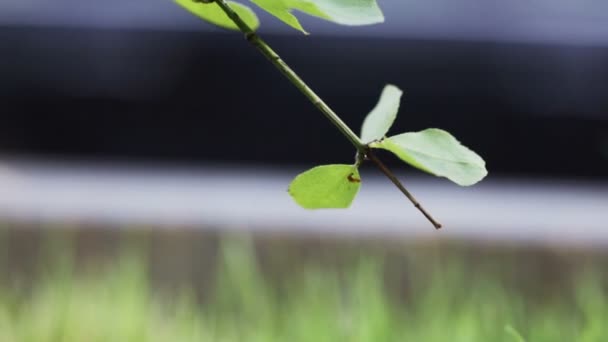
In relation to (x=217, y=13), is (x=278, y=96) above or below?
above

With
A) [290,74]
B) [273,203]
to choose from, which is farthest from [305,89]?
[273,203]

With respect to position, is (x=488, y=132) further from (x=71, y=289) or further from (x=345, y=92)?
(x=71, y=289)

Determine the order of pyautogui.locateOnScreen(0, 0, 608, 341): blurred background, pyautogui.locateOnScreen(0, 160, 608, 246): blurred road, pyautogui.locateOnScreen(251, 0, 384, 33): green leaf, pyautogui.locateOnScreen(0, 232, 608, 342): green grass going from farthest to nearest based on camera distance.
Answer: pyautogui.locateOnScreen(0, 0, 608, 341): blurred background < pyautogui.locateOnScreen(0, 160, 608, 246): blurred road < pyautogui.locateOnScreen(0, 232, 608, 342): green grass < pyautogui.locateOnScreen(251, 0, 384, 33): green leaf

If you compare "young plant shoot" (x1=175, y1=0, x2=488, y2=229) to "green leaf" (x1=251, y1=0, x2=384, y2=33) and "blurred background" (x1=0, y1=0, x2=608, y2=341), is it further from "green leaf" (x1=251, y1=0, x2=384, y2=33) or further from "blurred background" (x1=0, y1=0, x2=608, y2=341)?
"blurred background" (x1=0, y1=0, x2=608, y2=341)

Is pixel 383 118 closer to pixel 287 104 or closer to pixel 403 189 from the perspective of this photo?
pixel 403 189

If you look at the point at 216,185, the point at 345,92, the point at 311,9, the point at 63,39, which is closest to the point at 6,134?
the point at 63,39

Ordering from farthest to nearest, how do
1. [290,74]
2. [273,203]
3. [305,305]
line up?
[273,203], [305,305], [290,74]

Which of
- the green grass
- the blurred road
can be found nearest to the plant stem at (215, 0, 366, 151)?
the green grass
